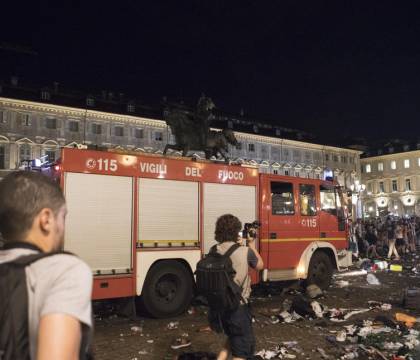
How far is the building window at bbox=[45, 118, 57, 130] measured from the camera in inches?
1971

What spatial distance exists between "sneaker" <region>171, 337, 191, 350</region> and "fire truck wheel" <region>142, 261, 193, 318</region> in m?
1.56

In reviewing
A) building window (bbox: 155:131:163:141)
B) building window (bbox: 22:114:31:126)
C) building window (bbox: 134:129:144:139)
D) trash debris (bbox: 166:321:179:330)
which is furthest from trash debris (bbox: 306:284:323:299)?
building window (bbox: 155:131:163:141)

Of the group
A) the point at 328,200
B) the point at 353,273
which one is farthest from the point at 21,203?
the point at 353,273

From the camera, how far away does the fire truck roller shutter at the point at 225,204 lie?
9586 mm

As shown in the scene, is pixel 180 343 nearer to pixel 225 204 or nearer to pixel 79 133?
pixel 225 204

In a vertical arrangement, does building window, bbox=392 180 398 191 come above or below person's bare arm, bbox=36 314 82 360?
above

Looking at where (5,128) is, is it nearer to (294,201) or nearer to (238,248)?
(294,201)

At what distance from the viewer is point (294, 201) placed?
11.0m

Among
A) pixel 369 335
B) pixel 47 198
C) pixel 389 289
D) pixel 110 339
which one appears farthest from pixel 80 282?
pixel 389 289

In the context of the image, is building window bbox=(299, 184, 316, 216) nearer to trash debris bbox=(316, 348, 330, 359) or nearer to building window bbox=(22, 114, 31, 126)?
trash debris bbox=(316, 348, 330, 359)

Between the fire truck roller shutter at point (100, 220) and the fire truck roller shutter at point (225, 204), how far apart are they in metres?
1.75

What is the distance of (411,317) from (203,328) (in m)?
3.77

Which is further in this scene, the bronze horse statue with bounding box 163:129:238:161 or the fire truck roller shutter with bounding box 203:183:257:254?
the bronze horse statue with bounding box 163:129:238:161

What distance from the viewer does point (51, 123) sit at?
5038cm
